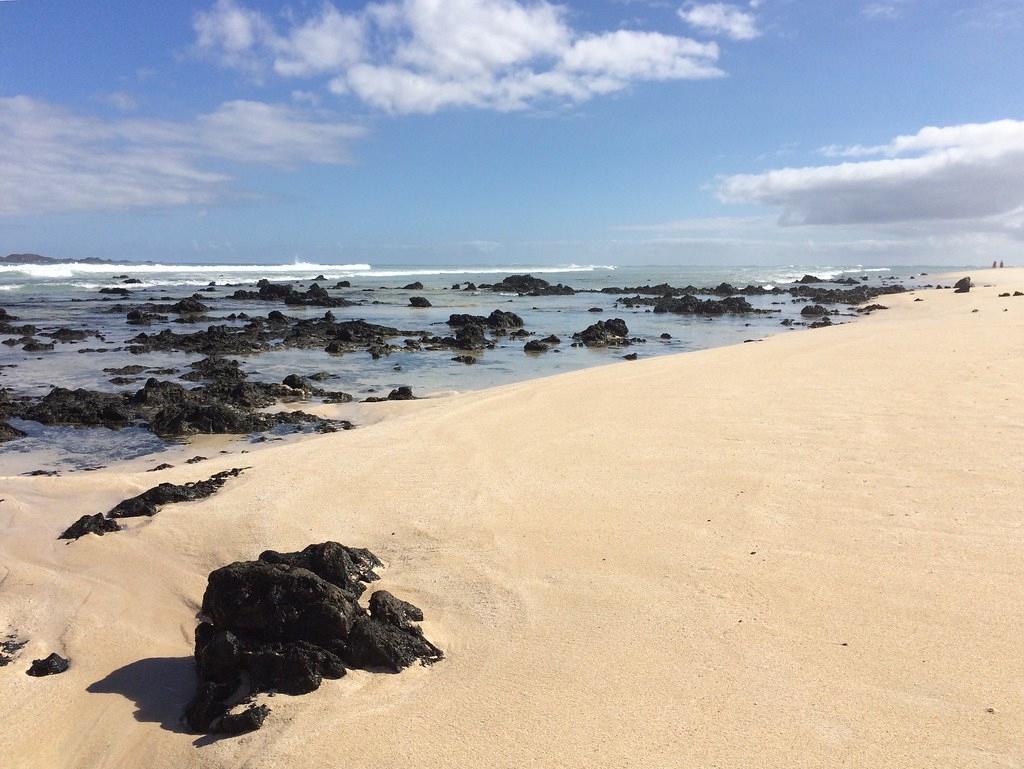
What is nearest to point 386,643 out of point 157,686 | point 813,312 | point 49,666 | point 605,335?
point 157,686

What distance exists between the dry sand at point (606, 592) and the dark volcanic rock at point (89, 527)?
15cm

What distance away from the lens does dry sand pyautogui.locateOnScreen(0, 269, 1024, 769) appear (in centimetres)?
300

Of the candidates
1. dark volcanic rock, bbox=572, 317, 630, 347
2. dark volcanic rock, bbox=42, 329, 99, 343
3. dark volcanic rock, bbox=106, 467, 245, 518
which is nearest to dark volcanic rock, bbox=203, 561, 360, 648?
dark volcanic rock, bbox=106, 467, 245, 518

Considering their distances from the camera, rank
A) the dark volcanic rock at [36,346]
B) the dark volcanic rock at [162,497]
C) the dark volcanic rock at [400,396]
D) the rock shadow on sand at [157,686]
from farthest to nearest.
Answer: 1. the dark volcanic rock at [36,346]
2. the dark volcanic rock at [400,396]
3. the dark volcanic rock at [162,497]
4. the rock shadow on sand at [157,686]

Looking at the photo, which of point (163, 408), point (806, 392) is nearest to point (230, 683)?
point (806, 392)

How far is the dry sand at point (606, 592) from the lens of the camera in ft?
9.85

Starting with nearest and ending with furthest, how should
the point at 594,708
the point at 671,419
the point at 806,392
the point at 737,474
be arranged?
the point at 594,708 → the point at 737,474 → the point at 671,419 → the point at 806,392

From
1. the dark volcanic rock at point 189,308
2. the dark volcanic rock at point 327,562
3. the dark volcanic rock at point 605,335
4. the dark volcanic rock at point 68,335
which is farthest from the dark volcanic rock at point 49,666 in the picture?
the dark volcanic rock at point 189,308

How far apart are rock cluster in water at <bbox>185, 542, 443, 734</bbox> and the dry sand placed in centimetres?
12

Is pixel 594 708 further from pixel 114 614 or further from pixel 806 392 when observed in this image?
pixel 806 392

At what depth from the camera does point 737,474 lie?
5.92 metres

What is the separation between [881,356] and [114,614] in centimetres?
1155

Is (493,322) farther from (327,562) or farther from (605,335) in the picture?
(327,562)

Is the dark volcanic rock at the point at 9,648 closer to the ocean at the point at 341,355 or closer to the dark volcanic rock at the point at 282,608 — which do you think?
the dark volcanic rock at the point at 282,608
